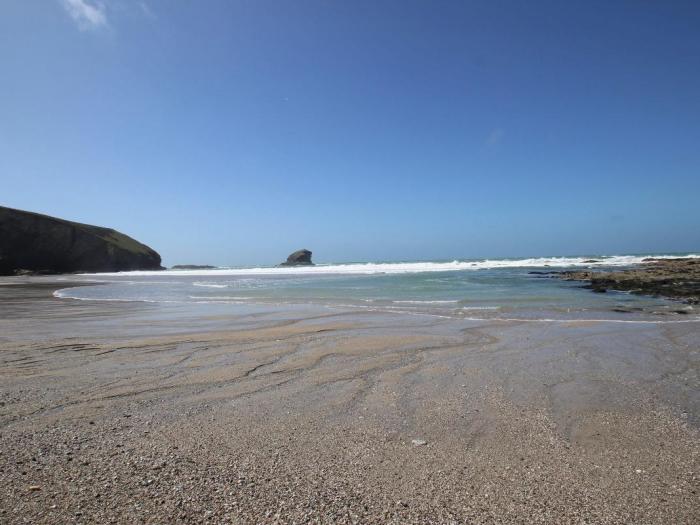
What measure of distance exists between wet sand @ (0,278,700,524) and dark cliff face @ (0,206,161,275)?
291ft

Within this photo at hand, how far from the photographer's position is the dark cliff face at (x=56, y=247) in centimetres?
7625

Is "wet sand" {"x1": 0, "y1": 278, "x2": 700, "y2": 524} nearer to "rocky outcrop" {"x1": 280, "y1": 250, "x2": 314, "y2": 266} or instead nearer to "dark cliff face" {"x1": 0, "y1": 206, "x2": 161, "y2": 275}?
"dark cliff face" {"x1": 0, "y1": 206, "x2": 161, "y2": 275}

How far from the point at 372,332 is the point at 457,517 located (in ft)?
24.2

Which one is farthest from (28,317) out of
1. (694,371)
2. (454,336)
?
(694,371)

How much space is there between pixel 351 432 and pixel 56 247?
328 ft

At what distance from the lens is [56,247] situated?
82812mm

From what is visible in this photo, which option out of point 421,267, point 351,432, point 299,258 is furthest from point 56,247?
point 351,432

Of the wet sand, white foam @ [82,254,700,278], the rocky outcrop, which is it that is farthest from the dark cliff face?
the wet sand

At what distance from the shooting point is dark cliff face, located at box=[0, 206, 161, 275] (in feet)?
250

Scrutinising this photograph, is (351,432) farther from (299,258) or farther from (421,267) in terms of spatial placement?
(299,258)

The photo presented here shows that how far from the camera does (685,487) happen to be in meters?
3.13

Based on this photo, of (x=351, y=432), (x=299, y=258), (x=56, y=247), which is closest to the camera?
(x=351, y=432)

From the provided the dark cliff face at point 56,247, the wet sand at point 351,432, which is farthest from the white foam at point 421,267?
the wet sand at point 351,432

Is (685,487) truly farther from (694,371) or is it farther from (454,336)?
(454,336)
